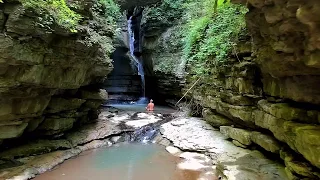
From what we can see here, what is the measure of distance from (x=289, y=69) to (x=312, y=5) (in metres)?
2.88

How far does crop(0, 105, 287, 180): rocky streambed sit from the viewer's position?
817cm

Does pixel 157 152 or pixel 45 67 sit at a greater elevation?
pixel 45 67

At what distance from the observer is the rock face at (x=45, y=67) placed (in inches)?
282

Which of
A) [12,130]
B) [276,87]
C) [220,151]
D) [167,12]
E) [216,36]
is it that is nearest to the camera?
[276,87]

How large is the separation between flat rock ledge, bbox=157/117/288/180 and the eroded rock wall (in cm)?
40

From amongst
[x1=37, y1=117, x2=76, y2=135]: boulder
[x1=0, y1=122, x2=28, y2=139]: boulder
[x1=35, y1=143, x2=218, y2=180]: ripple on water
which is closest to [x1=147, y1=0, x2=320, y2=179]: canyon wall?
[x1=35, y1=143, x2=218, y2=180]: ripple on water

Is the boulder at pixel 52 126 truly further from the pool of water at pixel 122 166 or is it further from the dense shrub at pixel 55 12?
the dense shrub at pixel 55 12

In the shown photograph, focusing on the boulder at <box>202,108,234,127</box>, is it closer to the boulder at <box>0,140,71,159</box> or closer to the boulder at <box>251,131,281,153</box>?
the boulder at <box>251,131,281,153</box>

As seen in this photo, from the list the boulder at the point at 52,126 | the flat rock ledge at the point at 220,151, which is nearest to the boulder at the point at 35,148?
the boulder at the point at 52,126

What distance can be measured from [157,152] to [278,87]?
5.45m

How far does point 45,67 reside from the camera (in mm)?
8750

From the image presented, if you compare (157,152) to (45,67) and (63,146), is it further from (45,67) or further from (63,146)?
Result: (45,67)

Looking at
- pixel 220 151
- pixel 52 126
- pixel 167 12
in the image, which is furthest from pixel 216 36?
pixel 167 12

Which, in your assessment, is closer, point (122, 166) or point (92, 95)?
point (122, 166)
